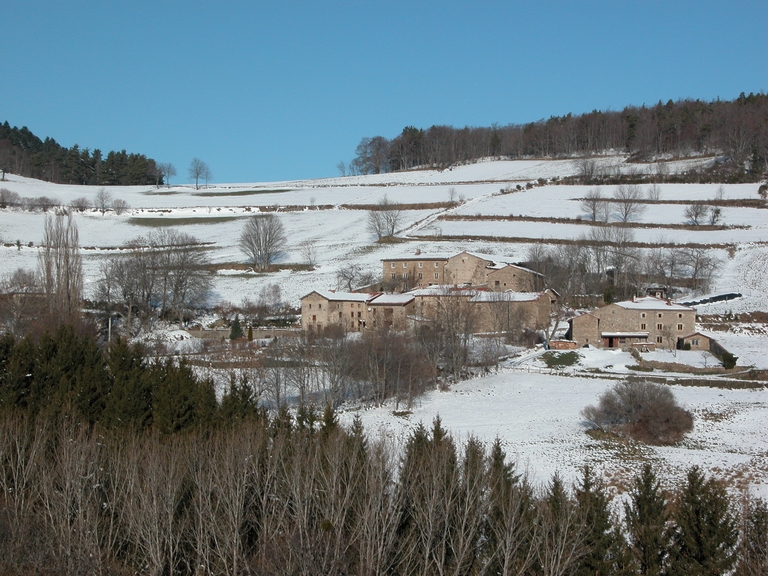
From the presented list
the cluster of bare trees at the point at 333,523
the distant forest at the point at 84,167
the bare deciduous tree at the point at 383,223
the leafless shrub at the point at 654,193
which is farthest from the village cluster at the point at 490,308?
the distant forest at the point at 84,167

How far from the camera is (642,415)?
34.5 meters

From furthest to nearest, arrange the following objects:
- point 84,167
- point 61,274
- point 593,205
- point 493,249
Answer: point 84,167 → point 593,205 → point 493,249 → point 61,274

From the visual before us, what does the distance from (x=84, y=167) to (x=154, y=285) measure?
91752 mm

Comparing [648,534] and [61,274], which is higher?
[61,274]

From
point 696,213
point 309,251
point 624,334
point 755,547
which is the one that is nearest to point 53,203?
point 309,251

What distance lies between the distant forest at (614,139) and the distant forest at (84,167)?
45489 mm

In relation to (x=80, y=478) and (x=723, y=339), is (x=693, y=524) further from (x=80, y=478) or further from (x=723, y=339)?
(x=723, y=339)

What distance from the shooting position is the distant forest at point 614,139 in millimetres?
109750

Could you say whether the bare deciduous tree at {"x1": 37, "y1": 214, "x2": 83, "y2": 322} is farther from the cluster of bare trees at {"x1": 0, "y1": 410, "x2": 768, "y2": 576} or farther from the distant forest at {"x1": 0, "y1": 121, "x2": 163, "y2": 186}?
the distant forest at {"x1": 0, "y1": 121, "x2": 163, "y2": 186}

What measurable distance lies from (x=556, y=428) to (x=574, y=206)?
62.6 meters

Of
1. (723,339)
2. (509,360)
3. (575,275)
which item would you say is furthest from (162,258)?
(723,339)

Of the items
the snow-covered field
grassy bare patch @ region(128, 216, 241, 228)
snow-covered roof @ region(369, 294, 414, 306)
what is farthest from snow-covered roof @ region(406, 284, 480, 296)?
grassy bare patch @ region(128, 216, 241, 228)

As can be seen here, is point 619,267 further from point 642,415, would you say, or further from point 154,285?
point 154,285

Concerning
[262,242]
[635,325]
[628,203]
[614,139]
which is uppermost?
[614,139]
